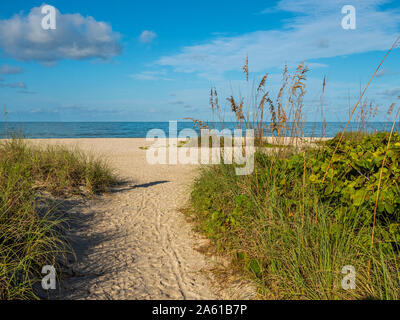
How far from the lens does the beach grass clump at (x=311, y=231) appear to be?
8.43 ft

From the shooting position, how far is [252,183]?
4.36 meters

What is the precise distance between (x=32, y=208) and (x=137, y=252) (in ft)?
5.23

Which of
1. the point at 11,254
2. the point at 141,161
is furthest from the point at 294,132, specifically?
the point at 141,161

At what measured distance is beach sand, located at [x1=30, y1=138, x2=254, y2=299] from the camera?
3.17 meters

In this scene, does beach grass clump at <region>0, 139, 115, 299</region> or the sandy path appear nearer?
beach grass clump at <region>0, 139, 115, 299</region>

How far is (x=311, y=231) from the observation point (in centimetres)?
291

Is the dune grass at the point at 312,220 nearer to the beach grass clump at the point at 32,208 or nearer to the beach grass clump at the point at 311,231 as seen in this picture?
the beach grass clump at the point at 311,231

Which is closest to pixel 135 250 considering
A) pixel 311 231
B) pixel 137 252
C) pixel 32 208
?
pixel 137 252

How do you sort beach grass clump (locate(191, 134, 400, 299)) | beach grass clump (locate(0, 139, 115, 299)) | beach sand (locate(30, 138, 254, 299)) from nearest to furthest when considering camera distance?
1. beach grass clump (locate(191, 134, 400, 299))
2. beach grass clump (locate(0, 139, 115, 299))
3. beach sand (locate(30, 138, 254, 299))

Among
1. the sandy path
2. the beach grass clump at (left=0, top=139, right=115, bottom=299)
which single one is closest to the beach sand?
the sandy path

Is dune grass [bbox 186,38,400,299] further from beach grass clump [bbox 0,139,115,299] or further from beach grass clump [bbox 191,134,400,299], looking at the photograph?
beach grass clump [bbox 0,139,115,299]

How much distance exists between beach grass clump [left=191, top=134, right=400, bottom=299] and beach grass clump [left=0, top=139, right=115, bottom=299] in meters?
2.29

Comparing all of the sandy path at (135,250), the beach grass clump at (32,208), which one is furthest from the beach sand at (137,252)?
the beach grass clump at (32,208)
